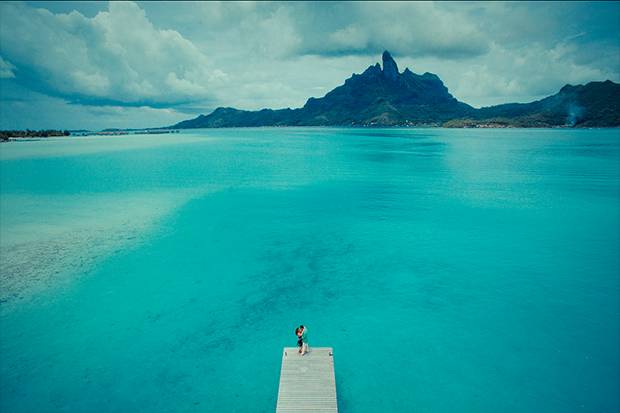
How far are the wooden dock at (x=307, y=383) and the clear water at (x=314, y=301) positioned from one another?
2.39 m

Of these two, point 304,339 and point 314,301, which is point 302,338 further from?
point 314,301

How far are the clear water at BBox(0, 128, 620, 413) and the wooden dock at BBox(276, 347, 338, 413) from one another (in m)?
2.39

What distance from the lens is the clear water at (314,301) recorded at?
1827 cm

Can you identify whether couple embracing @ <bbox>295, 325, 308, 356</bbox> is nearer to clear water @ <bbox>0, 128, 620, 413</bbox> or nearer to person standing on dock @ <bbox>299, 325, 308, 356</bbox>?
A: person standing on dock @ <bbox>299, 325, 308, 356</bbox>

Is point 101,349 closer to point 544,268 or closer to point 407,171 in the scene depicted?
point 544,268

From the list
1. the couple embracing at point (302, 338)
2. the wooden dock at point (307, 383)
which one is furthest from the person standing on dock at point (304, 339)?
the wooden dock at point (307, 383)

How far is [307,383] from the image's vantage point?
52.0ft

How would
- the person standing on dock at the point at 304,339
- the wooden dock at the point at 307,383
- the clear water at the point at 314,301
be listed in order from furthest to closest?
the clear water at the point at 314,301
the person standing on dock at the point at 304,339
the wooden dock at the point at 307,383

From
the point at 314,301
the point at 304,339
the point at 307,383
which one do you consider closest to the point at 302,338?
the point at 304,339

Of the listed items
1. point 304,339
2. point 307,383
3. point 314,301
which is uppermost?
point 304,339

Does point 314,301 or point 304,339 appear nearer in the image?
point 304,339

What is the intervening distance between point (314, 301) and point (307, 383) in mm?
10659

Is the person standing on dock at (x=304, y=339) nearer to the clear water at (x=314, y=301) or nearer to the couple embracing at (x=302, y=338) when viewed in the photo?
the couple embracing at (x=302, y=338)

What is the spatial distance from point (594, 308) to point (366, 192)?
42.2 meters
